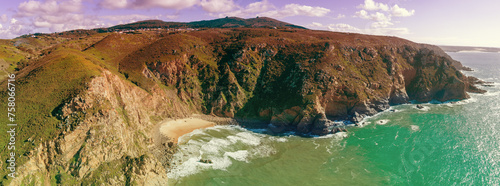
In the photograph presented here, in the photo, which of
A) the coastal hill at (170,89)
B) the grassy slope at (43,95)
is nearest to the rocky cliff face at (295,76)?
the coastal hill at (170,89)

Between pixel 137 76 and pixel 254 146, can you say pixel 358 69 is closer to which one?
pixel 254 146

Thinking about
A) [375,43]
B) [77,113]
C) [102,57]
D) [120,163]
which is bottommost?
[120,163]

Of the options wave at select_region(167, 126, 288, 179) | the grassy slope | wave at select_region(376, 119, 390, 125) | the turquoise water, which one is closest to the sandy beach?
wave at select_region(167, 126, 288, 179)

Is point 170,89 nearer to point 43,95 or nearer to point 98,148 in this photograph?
point 43,95

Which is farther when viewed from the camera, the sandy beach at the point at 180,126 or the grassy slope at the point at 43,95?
the sandy beach at the point at 180,126

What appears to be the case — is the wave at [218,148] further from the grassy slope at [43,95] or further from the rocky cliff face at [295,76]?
the grassy slope at [43,95]

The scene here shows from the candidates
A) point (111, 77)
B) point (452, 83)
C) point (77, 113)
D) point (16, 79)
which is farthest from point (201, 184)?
point (452, 83)
